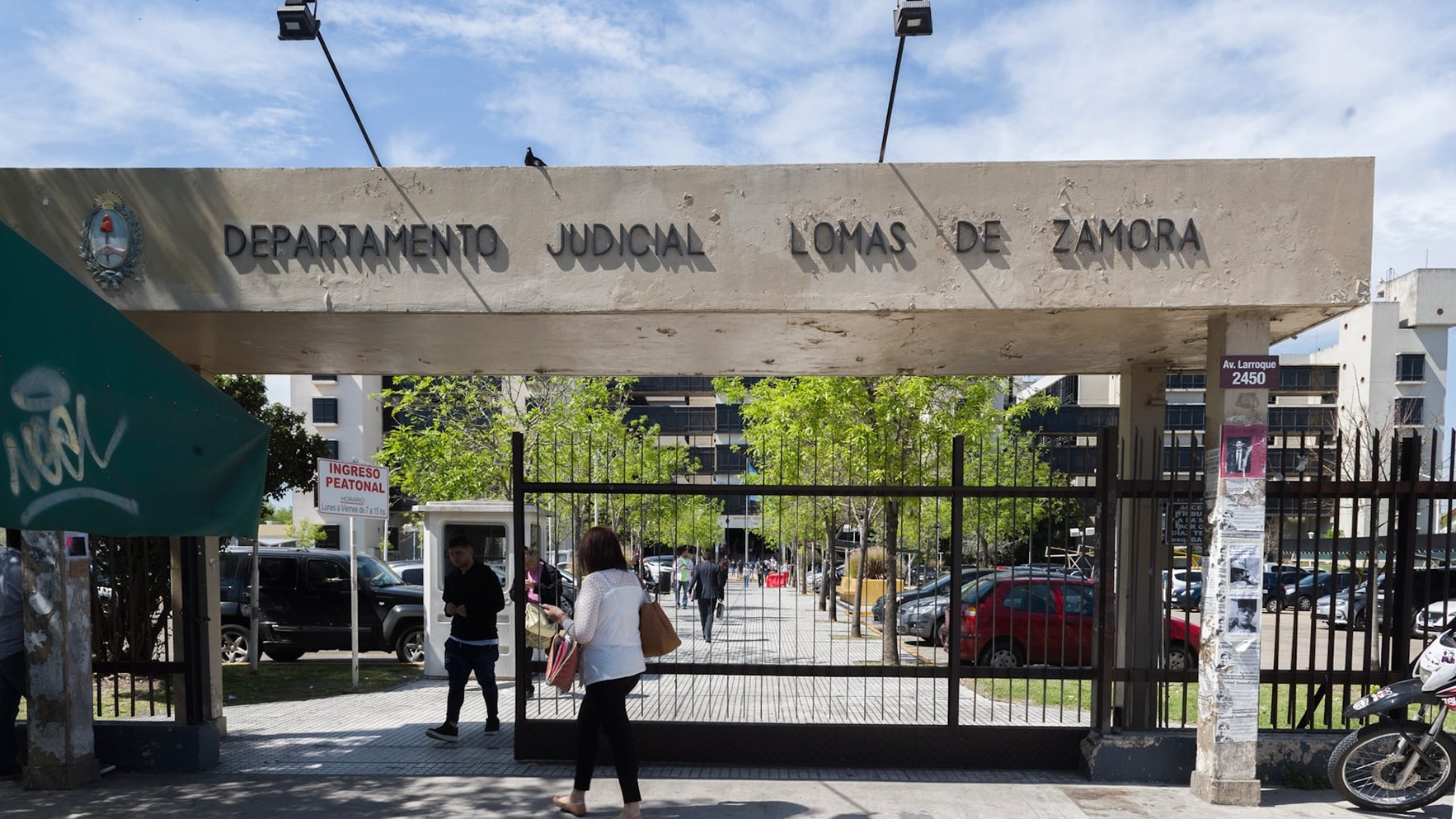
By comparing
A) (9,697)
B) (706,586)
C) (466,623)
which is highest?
(466,623)

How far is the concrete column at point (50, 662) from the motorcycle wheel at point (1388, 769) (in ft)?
26.5

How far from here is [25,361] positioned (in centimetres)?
423

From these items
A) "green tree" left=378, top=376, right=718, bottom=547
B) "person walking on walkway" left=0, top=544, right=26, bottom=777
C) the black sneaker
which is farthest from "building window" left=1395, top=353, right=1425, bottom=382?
"person walking on walkway" left=0, top=544, right=26, bottom=777

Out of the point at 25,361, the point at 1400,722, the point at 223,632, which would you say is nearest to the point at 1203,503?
the point at 1400,722

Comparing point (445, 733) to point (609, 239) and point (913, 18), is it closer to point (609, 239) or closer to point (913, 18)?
point (609, 239)

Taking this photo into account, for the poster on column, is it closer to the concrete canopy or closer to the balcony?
the concrete canopy

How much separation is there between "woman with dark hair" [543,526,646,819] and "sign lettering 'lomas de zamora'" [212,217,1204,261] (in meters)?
1.96

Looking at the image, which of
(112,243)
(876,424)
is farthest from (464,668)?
(876,424)

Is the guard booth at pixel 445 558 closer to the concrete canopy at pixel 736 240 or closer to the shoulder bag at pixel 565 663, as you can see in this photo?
the concrete canopy at pixel 736 240

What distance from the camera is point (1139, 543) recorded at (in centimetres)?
790

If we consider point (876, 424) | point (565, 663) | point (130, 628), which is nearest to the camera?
point (565, 663)

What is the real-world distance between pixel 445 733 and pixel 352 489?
4409 mm

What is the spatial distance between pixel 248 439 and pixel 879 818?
4.33m

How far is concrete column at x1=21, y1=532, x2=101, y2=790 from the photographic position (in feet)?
20.9
